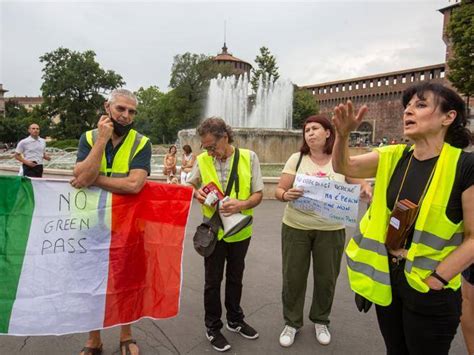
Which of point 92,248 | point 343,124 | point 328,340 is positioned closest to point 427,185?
point 343,124

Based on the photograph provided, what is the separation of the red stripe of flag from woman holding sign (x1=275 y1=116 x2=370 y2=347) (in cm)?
95

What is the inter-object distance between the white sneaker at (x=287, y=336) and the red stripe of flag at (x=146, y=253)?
102 cm

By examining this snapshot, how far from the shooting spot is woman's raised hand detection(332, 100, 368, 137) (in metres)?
1.92

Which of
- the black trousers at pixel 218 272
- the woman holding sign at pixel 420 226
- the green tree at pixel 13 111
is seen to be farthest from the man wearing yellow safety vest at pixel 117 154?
the green tree at pixel 13 111

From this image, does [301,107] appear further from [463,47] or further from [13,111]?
[13,111]

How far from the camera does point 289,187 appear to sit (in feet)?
10.6

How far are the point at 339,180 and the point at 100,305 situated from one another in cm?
222

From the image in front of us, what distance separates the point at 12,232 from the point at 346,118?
250 cm

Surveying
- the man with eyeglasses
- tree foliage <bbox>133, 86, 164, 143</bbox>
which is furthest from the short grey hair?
tree foliage <bbox>133, 86, 164, 143</bbox>

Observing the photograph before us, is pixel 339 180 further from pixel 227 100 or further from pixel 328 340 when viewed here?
pixel 227 100

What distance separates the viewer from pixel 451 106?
190 cm

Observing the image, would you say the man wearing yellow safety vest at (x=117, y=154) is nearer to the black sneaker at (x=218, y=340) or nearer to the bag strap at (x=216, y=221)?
the bag strap at (x=216, y=221)

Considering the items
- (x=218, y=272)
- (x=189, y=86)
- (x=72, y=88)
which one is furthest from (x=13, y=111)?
(x=218, y=272)

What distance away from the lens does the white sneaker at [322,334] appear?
3.17m
